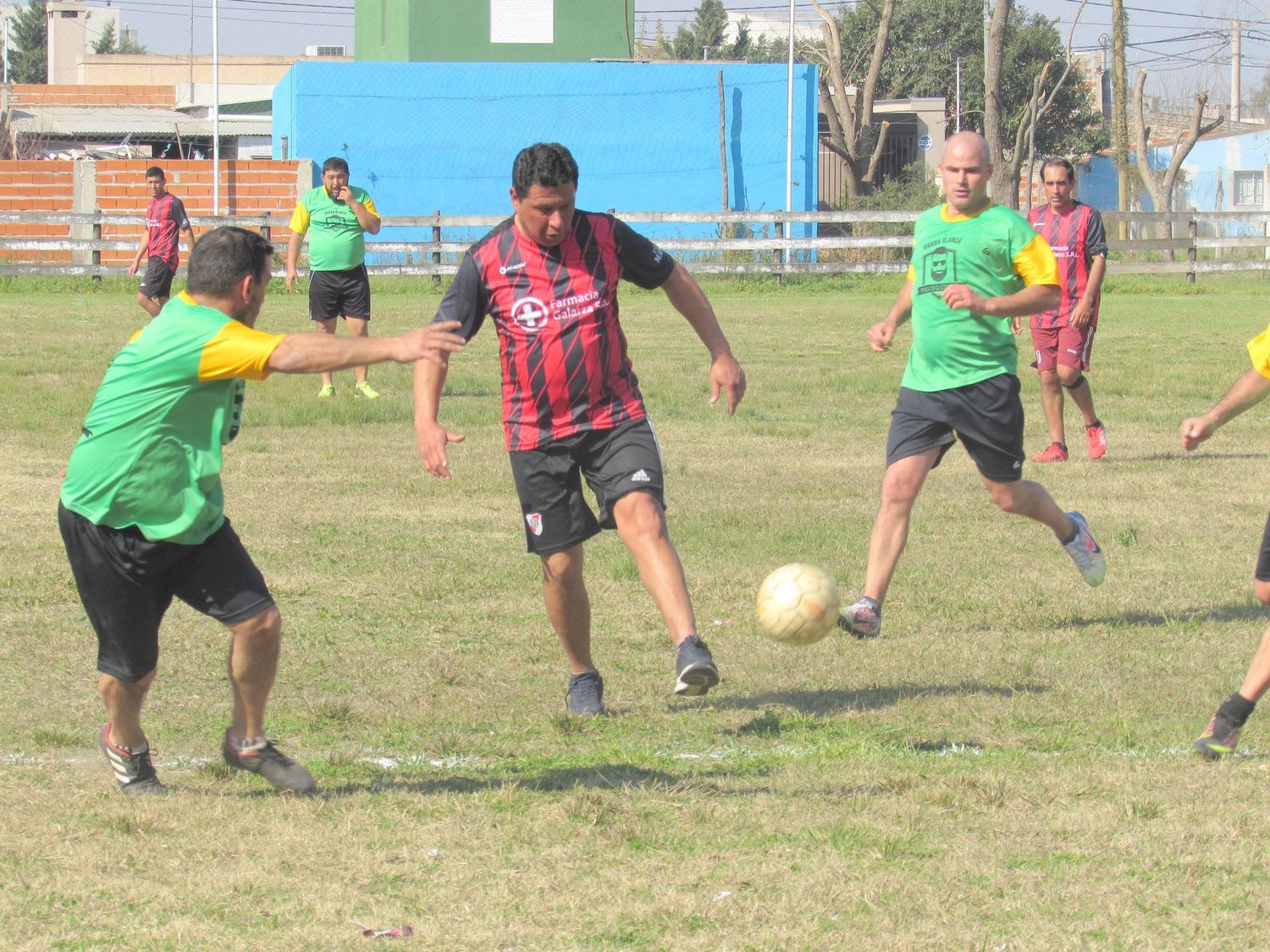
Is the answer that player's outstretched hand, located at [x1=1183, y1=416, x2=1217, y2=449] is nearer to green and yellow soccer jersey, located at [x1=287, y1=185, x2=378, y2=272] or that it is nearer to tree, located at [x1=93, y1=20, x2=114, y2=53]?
green and yellow soccer jersey, located at [x1=287, y1=185, x2=378, y2=272]

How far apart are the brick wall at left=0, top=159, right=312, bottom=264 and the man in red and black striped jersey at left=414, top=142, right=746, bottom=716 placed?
28.8 m

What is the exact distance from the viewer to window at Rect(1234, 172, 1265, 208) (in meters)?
62.3

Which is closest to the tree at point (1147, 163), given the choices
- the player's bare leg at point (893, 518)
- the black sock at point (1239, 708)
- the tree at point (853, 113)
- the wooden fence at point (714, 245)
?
the tree at point (853, 113)

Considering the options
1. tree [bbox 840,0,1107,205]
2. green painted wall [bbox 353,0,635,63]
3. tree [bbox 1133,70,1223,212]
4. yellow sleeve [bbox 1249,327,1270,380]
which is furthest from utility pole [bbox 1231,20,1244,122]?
yellow sleeve [bbox 1249,327,1270,380]

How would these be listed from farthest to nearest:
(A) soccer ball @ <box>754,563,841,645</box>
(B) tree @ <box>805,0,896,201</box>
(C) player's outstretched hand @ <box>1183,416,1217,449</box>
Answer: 1. (B) tree @ <box>805,0,896,201</box>
2. (A) soccer ball @ <box>754,563,841,645</box>
3. (C) player's outstretched hand @ <box>1183,416,1217,449</box>

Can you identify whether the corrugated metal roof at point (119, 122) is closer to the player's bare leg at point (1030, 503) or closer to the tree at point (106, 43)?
the tree at point (106, 43)

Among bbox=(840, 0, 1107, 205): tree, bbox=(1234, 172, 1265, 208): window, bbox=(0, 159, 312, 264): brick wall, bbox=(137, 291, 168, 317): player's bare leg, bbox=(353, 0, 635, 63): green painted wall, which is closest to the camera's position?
bbox=(137, 291, 168, 317): player's bare leg

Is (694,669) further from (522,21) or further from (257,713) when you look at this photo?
(522,21)

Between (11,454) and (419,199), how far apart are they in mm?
26633

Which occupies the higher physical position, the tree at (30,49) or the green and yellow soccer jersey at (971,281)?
the tree at (30,49)

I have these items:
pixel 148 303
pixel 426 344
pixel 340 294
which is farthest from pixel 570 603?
pixel 148 303

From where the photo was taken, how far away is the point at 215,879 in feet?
14.0

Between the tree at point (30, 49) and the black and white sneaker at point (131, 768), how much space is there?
350ft

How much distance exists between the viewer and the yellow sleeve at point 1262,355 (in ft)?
16.9
